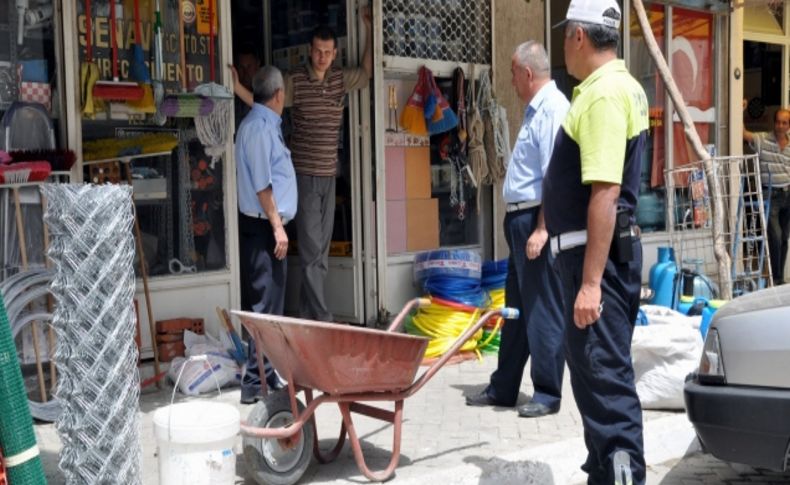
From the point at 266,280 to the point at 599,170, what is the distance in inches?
110

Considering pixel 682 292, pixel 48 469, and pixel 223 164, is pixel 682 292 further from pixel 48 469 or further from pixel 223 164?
pixel 48 469

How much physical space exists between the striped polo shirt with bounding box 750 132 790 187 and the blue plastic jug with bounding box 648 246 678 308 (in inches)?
113

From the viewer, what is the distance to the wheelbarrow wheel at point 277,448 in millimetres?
4375

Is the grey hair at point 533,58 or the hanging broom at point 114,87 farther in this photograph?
the hanging broom at point 114,87

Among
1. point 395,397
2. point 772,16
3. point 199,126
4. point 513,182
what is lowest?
point 395,397

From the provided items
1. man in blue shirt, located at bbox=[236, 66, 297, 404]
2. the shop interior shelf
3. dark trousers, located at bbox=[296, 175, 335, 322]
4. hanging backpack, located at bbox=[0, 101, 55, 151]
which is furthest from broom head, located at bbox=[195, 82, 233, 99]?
hanging backpack, located at bbox=[0, 101, 55, 151]

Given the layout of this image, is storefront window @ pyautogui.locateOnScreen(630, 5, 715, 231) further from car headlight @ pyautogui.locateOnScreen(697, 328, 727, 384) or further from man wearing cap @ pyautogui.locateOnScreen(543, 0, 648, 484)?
man wearing cap @ pyautogui.locateOnScreen(543, 0, 648, 484)

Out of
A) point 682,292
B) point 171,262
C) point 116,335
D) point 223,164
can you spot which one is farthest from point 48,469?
point 682,292

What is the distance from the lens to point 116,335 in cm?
375

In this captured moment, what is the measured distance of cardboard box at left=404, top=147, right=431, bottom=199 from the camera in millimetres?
8133

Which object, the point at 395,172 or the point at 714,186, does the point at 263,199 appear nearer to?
the point at 395,172

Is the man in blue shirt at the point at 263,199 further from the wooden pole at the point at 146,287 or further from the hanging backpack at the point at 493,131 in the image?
the hanging backpack at the point at 493,131

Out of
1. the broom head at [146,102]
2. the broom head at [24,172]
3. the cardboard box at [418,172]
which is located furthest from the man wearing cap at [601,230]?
the cardboard box at [418,172]

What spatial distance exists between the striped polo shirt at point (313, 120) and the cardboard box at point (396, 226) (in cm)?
96
